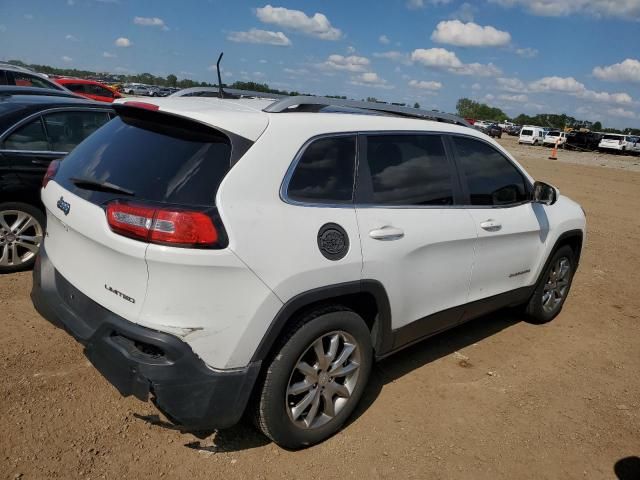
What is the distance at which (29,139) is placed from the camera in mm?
4961

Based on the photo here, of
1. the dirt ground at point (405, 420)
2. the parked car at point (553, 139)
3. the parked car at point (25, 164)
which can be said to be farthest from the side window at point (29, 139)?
the parked car at point (553, 139)

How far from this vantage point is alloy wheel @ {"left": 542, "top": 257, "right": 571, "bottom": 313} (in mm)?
4980

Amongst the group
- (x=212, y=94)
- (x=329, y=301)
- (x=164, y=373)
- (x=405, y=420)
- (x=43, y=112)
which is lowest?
(x=405, y=420)

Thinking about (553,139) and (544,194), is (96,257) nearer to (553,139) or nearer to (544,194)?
(544,194)

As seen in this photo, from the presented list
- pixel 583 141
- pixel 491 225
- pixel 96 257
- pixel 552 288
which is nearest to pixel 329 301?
pixel 96 257

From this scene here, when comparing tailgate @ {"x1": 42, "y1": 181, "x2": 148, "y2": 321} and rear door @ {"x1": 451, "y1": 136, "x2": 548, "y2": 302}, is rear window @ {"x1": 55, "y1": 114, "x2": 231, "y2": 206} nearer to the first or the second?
tailgate @ {"x1": 42, "y1": 181, "x2": 148, "y2": 321}

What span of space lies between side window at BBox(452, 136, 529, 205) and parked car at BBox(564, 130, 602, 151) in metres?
46.8

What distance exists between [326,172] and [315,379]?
111 centimetres

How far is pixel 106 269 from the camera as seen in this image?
250 centimetres

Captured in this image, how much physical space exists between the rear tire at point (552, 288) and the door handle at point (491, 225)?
1.17m

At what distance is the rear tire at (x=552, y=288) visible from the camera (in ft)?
15.9

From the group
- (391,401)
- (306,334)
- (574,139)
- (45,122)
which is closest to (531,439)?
(391,401)

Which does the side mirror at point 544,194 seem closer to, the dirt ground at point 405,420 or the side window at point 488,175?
the side window at point 488,175

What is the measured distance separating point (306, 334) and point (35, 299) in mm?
1651
